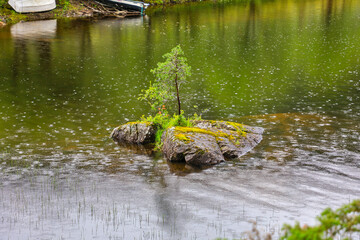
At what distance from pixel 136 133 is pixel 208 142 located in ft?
15.8

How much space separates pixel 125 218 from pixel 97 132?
11.1m

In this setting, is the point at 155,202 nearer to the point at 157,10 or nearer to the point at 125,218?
the point at 125,218

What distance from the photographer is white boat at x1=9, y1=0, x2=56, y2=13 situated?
243 ft

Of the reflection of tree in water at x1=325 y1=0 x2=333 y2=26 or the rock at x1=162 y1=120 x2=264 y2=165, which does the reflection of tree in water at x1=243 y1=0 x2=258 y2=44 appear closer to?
the reflection of tree in water at x1=325 y1=0 x2=333 y2=26

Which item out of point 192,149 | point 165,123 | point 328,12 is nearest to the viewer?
point 192,149

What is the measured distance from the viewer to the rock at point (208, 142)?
70.1 ft

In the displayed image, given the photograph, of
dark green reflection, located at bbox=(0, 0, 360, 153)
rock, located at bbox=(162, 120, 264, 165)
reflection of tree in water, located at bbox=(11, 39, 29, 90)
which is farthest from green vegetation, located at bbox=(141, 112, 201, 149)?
reflection of tree in water, located at bbox=(11, 39, 29, 90)

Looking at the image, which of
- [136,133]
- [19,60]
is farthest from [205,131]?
[19,60]

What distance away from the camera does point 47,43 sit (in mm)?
55469

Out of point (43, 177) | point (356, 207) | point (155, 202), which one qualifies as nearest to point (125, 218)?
point (155, 202)

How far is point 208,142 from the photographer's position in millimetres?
22094

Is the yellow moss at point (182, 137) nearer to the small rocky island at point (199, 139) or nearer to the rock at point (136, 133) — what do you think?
the small rocky island at point (199, 139)

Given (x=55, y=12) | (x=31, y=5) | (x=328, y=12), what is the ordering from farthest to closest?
1. (x=328, y=12)
2. (x=55, y=12)
3. (x=31, y=5)

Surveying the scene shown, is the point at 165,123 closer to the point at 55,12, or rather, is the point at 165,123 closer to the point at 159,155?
the point at 159,155
